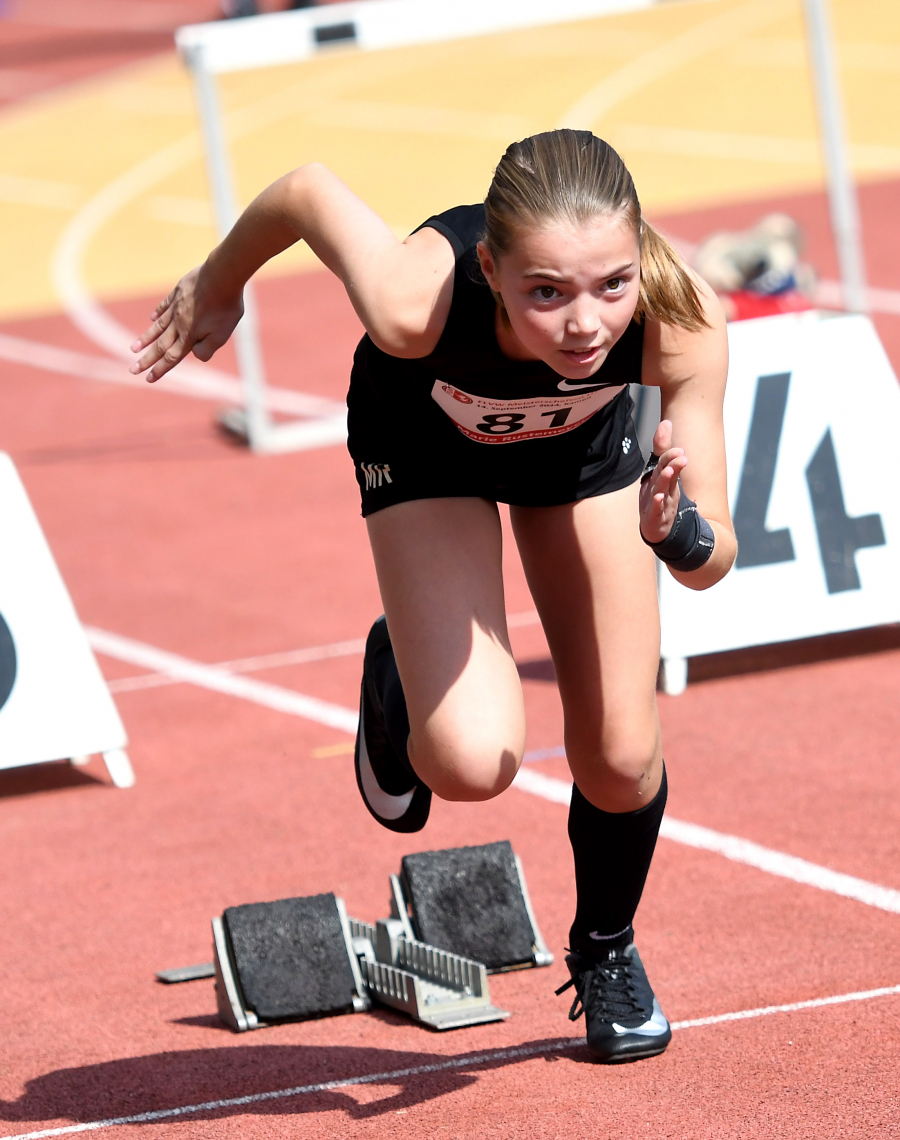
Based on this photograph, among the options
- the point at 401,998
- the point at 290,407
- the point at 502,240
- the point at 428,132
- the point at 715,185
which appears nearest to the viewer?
the point at 502,240

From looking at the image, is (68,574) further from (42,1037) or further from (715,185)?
(715,185)

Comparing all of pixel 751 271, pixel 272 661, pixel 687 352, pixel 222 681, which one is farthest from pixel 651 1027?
pixel 751 271

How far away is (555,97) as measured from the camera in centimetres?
2506

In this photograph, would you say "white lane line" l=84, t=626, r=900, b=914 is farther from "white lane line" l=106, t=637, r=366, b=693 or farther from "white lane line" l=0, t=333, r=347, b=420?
"white lane line" l=0, t=333, r=347, b=420

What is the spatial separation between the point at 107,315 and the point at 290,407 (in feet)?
15.2

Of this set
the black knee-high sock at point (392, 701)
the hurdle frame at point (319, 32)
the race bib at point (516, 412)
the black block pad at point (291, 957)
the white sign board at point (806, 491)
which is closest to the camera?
the race bib at point (516, 412)

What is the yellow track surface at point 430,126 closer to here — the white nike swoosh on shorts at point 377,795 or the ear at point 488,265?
the white nike swoosh on shorts at point 377,795

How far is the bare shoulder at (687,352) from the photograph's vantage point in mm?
3727

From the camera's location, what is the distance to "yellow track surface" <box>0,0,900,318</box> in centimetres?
2022

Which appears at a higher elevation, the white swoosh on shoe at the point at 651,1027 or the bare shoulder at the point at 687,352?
the bare shoulder at the point at 687,352

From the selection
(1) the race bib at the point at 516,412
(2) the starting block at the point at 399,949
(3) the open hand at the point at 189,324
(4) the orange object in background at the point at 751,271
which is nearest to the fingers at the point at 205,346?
(3) the open hand at the point at 189,324

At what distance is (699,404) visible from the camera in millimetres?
3781

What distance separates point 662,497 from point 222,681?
4.83 metres

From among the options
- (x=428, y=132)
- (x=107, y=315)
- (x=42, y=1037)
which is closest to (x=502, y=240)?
(x=42, y=1037)
